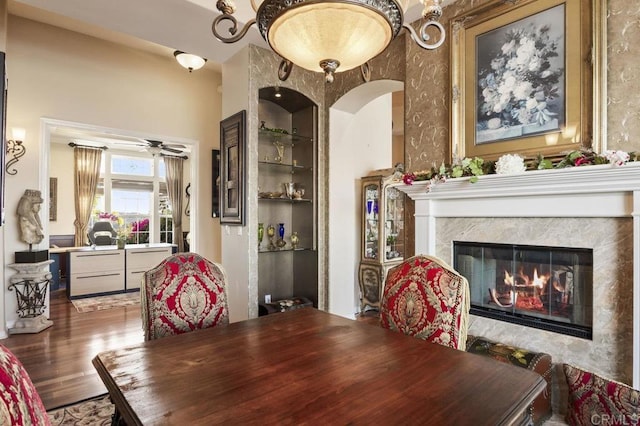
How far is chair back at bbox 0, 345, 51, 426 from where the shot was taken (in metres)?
0.53

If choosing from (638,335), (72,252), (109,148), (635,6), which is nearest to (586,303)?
(638,335)

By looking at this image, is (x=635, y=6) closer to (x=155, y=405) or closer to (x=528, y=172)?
(x=528, y=172)

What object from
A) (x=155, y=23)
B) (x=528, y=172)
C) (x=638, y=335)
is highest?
(x=155, y=23)

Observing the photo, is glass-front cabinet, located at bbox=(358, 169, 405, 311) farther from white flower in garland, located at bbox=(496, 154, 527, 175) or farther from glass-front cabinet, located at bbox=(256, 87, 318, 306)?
white flower in garland, located at bbox=(496, 154, 527, 175)

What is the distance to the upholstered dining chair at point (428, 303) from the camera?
5.13 ft

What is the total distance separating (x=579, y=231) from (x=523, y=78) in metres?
1.03

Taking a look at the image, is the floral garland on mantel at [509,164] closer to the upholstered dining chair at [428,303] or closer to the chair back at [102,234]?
the upholstered dining chair at [428,303]

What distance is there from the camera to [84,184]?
24.7 ft

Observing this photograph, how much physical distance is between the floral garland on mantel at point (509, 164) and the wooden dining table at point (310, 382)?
4.33ft

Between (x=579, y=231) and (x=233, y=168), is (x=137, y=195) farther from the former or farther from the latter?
(x=579, y=231)

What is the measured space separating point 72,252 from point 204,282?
15.6 feet

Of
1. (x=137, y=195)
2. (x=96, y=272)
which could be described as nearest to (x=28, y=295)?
(x=96, y=272)

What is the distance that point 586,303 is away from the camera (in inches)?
83.5
